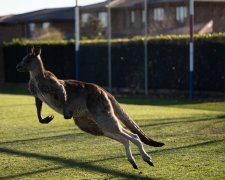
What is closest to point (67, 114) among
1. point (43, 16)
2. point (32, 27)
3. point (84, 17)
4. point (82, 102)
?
point (82, 102)

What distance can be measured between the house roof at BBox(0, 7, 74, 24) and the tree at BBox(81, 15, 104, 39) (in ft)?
24.9

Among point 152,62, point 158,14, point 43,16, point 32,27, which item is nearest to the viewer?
point 152,62

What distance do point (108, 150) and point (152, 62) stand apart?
17105 mm

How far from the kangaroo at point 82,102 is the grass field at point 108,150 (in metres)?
0.60

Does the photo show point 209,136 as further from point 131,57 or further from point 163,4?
point 163,4

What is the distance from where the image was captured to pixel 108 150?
13.2 m

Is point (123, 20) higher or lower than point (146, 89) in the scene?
higher

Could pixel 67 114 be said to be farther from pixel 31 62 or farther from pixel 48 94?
pixel 31 62

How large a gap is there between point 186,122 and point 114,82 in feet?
45.6

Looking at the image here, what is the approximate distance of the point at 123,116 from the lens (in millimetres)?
11023

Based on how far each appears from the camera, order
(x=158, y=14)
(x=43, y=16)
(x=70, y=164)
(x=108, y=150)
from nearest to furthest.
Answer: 1. (x=70, y=164)
2. (x=108, y=150)
3. (x=158, y=14)
4. (x=43, y=16)

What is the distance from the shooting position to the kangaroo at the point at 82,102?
10.5 m

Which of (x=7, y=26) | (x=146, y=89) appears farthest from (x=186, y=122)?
(x=7, y=26)

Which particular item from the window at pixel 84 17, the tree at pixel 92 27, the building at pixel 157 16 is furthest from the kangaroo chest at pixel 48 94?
the window at pixel 84 17
